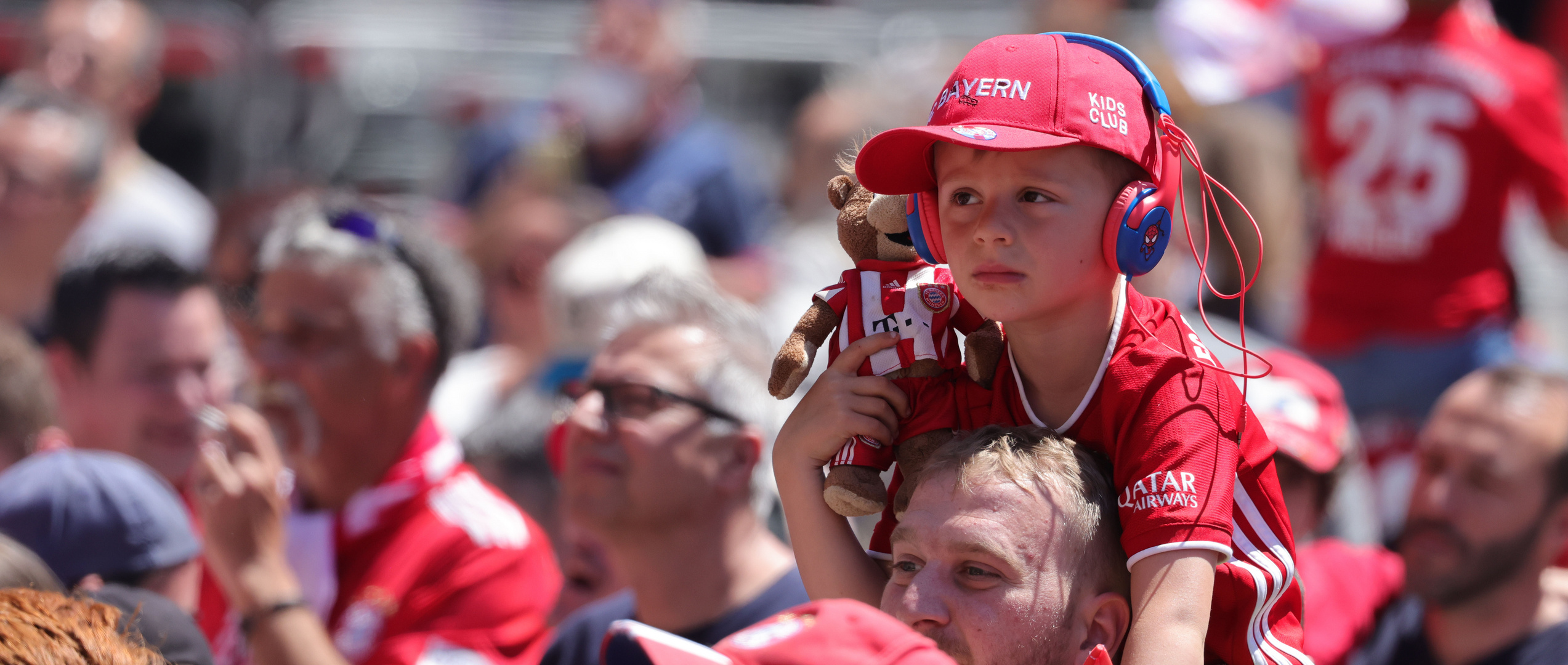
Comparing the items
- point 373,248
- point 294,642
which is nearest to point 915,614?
point 294,642

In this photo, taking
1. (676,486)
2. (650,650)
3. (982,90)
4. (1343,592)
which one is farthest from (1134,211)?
(1343,592)

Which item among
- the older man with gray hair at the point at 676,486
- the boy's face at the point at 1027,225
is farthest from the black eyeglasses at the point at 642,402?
the boy's face at the point at 1027,225

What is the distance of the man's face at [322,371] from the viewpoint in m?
3.69

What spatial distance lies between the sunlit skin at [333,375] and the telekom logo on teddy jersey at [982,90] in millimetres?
2091

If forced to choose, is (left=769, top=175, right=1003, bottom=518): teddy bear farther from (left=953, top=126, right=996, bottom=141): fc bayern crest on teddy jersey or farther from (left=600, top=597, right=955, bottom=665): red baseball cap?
(left=600, top=597, right=955, bottom=665): red baseball cap

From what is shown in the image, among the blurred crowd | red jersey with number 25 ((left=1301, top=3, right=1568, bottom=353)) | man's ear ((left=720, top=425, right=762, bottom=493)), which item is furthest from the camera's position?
red jersey with number 25 ((left=1301, top=3, right=1568, bottom=353))

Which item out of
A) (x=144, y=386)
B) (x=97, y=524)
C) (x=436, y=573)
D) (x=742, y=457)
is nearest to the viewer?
(x=97, y=524)

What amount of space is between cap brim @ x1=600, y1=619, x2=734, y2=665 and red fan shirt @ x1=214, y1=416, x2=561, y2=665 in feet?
6.01

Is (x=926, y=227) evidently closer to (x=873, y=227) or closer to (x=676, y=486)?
(x=873, y=227)

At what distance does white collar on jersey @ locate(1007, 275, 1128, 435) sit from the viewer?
6.91 feet

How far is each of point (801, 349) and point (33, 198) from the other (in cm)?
458

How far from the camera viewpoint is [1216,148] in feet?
18.7

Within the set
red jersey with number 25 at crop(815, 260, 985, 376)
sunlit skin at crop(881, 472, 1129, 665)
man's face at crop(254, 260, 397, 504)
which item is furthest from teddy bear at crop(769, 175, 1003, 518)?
man's face at crop(254, 260, 397, 504)

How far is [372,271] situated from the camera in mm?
3775
